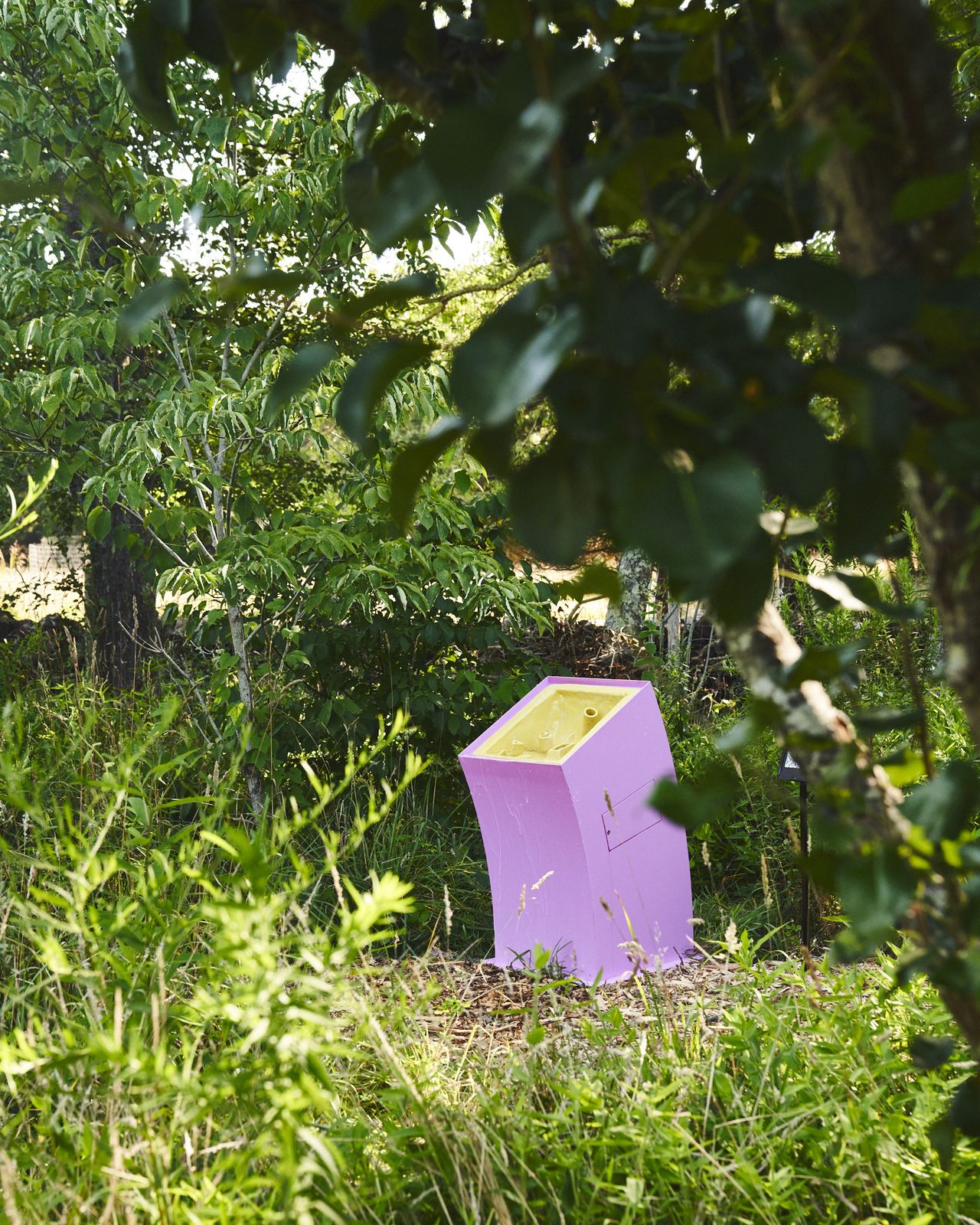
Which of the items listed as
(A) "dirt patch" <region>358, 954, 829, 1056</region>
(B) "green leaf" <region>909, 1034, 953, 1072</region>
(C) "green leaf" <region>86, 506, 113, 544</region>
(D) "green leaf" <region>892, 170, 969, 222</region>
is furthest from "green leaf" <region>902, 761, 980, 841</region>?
(C) "green leaf" <region>86, 506, 113, 544</region>

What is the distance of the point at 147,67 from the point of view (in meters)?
0.70

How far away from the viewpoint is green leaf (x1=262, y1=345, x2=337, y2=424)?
1.94ft

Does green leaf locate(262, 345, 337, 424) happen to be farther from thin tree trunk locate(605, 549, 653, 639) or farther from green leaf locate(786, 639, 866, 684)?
thin tree trunk locate(605, 549, 653, 639)

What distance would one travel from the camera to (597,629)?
6035 mm

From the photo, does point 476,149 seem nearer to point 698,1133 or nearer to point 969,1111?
point 969,1111

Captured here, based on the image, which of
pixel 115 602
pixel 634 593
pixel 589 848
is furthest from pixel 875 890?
pixel 115 602

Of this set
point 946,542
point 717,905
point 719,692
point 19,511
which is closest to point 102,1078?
point 19,511

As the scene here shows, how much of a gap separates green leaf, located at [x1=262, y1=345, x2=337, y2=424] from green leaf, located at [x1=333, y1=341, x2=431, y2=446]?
0.08ft

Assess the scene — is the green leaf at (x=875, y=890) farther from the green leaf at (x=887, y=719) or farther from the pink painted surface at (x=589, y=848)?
the pink painted surface at (x=589, y=848)

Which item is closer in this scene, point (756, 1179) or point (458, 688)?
point (756, 1179)

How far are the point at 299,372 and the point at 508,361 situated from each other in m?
0.18

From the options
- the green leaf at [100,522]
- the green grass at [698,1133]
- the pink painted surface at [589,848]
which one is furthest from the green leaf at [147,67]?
the green leaf at [100,522]

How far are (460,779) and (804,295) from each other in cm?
373

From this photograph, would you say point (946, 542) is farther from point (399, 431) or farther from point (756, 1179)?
point (399, 431)
